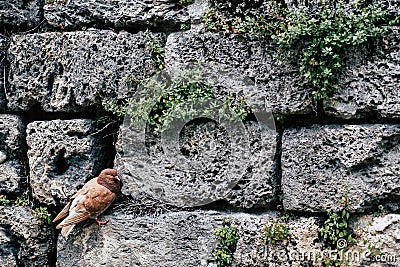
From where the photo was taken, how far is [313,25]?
282cm

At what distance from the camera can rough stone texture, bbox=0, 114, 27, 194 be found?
3.49m

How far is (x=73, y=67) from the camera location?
3.33 m

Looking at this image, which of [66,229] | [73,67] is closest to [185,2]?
[73,67]

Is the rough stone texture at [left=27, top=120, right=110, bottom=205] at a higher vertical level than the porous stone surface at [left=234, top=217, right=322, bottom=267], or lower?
higher

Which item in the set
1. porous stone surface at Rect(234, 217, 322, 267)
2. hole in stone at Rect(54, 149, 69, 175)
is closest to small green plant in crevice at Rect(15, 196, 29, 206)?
hole in stone at Rect(54, 149, 69, 175)

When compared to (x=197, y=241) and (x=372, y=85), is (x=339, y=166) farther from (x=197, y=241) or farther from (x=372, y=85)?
(x=197, y=241)

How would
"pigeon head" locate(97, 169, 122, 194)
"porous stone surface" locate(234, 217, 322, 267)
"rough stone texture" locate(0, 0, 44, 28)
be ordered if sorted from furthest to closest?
"rough stone texture" locate(0, 0, 44, 28), "pigeon head" locate(97, 169, 122, 194), "porous stone surface" locate(234, 217, 322, 267)

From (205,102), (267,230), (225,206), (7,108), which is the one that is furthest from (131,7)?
(267,230)

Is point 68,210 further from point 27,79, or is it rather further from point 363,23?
point 363,23

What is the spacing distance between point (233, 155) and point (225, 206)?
289 millimetres

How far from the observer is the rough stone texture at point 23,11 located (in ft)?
11.6

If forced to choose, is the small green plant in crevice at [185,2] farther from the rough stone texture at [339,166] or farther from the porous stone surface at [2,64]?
the porous stone surface at [2,64]

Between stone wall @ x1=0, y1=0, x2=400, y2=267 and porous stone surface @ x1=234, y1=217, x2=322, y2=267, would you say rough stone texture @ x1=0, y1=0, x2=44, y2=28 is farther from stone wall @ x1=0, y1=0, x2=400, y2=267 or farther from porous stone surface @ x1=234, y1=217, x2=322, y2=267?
porous stone surface @ x1=234, y1=217, x2=322, y2=267

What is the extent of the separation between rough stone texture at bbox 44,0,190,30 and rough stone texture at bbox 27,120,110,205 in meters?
0.59
